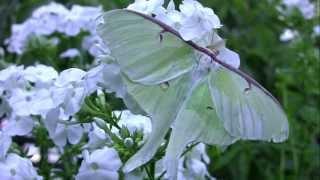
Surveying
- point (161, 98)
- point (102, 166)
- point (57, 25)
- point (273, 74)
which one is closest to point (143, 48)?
point (161, 98)

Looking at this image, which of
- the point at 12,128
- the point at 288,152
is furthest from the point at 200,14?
the point at 288,152

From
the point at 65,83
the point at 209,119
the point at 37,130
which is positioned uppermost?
the point at 209,119

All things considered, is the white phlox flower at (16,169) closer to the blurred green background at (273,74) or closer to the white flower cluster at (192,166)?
the white flower cluster at (192,166)

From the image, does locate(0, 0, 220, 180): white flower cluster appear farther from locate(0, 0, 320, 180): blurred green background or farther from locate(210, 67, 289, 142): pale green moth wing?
locate(0, 0, 320, 180): blurred green background

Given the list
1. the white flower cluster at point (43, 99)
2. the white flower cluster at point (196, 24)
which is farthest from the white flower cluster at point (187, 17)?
the white flower cluster at point (43, 99)

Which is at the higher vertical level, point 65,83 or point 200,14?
point 200,14

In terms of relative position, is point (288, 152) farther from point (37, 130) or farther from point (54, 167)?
point (37, 130)

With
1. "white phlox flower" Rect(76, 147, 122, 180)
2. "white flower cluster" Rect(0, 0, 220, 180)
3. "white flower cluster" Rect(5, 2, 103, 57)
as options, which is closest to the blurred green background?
"white flower cluster" Rect(5, 2, 103, 57)
